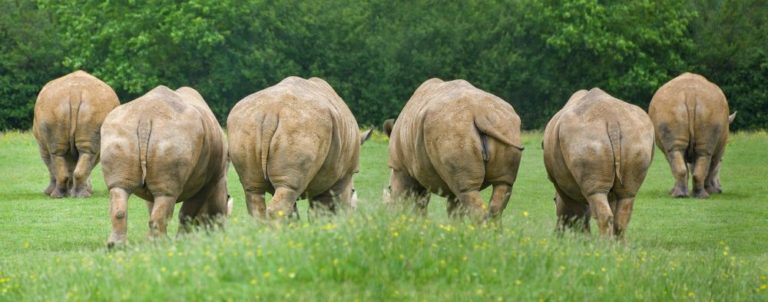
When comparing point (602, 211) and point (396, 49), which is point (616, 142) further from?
point (396, 49)

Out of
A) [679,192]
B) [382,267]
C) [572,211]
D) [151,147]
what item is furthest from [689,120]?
[382,267]

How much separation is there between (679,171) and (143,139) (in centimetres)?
1169

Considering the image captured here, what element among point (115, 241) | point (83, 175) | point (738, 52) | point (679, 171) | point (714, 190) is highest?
point (115, 241)

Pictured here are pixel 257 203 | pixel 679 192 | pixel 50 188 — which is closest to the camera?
A: pixel 257 203

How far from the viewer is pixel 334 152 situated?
52.7 feet

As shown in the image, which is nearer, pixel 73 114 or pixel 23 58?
pixel 73 114

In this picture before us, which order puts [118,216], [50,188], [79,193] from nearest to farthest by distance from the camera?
[118,216] < [79,193] < [50,188]

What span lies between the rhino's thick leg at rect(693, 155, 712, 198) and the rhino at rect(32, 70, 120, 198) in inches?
367

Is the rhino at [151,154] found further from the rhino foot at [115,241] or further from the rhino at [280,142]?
the rhino at [280,142]

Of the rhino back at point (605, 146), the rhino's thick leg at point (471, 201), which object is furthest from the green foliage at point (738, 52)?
the rhino's thick leg at point (471, 201)

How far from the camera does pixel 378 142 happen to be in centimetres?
4062

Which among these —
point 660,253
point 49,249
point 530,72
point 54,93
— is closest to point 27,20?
point 530,72

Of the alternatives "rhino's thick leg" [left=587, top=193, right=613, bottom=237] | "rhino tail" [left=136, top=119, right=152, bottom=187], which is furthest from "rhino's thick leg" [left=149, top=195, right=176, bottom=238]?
"rhino's thick leg" [left=587, top=193, right=613, bottom=237]

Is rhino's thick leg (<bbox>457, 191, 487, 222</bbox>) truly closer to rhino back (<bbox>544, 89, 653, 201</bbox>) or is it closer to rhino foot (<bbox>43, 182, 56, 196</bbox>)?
rhino back (<bbox>544, 89, 653, 201</bbox>)
